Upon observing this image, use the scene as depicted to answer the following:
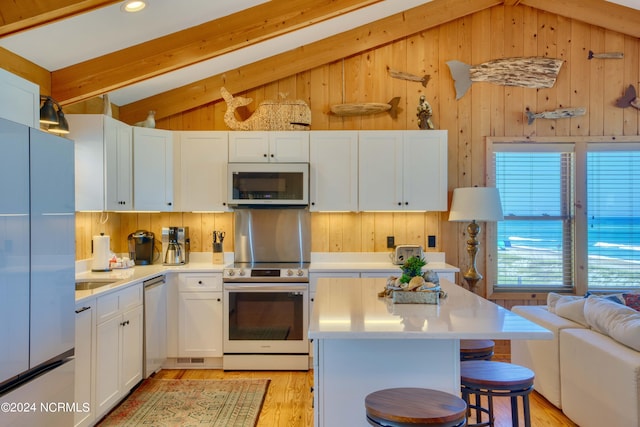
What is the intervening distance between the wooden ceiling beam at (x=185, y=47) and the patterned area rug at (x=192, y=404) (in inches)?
87.8

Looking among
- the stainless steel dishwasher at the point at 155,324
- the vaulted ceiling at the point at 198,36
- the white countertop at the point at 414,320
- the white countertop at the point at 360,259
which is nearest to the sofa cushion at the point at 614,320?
the white countertop at the point at 414,320

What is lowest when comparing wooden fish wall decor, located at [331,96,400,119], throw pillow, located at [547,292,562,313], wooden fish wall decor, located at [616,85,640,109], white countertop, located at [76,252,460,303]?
throw pillow, located at [547,292,562,313]

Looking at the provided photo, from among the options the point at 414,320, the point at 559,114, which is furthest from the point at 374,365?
the point at 559,114

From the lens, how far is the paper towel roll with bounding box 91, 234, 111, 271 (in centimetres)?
359

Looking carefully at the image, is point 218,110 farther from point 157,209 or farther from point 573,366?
point 573,366

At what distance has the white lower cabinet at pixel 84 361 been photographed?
2.55 m

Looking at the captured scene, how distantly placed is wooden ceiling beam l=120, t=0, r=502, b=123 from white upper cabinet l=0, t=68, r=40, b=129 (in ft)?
6.59

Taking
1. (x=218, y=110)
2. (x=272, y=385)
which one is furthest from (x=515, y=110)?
(x=272, y=385)

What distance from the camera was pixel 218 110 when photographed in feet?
14.7

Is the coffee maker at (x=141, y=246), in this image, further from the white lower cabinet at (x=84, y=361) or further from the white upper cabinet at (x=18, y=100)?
the white upper cabinet at (x=18, y=100)

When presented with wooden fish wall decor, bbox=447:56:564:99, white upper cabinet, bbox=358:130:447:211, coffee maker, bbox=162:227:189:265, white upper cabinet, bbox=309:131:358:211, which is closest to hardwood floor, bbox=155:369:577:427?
coffee maker, bbox=162:227:189:265

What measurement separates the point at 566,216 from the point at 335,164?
7.84ft

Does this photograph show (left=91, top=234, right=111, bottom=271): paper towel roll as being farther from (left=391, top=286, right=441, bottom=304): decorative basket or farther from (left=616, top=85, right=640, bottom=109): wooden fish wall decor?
(left=616, top=85, right=640, bottom=109): wooden fish wall decor

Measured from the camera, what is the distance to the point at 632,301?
10.2 feet
